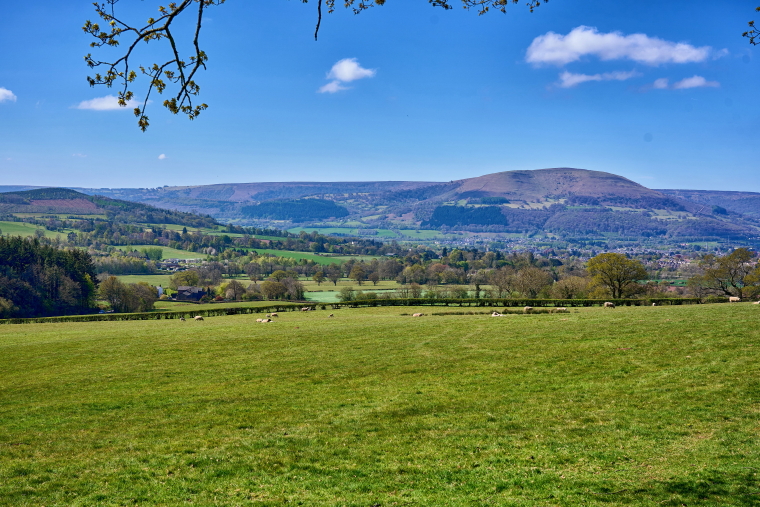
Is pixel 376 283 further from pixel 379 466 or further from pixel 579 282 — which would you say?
pixel 379 466

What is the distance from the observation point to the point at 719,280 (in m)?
68.1

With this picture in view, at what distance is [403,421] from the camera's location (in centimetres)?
1568

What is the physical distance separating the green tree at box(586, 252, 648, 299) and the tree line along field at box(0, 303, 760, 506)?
41.3 meters

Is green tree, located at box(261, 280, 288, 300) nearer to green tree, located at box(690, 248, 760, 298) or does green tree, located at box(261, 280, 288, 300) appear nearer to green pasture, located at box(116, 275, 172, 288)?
green pasture, located at box(116, 275, 172, 288)

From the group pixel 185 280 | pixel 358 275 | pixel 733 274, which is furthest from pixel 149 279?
pixel 733 274

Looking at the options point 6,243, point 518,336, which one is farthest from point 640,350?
point 6,243

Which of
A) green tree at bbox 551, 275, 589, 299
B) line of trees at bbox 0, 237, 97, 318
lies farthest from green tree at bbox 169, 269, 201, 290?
green tree at bbox 551, 275, 589, 299

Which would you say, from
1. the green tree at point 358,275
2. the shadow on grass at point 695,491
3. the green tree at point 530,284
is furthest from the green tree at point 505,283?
the shadow on grass at point 695,491

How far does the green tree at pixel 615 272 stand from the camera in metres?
69.6

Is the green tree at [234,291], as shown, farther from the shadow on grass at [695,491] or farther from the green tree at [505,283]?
the shadow on grass at [695,491]

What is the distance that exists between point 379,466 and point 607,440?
6.20 m

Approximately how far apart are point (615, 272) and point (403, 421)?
6373 cm

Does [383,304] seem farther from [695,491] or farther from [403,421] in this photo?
[695,491]

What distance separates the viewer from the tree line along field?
34.3 ft
